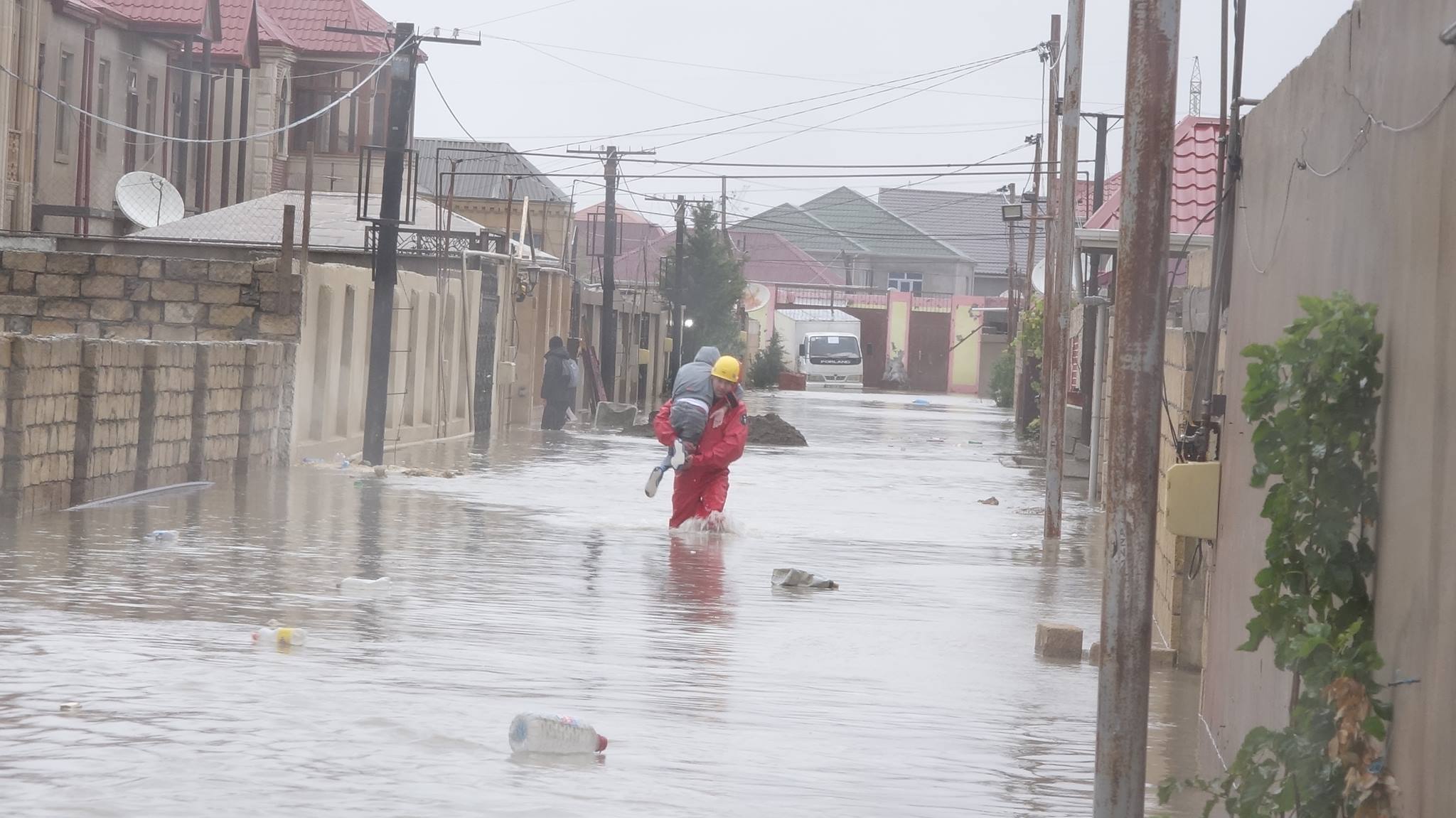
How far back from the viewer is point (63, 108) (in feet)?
103

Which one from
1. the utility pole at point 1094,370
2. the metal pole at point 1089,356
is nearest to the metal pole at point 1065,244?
the utility pole at point 1094,370

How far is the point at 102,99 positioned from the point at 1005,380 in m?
33.1

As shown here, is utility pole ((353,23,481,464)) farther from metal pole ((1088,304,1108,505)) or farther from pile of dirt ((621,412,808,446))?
pile of dirt ((621,412,808,446))

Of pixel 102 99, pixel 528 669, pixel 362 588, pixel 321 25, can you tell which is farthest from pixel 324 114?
pixel 528 669

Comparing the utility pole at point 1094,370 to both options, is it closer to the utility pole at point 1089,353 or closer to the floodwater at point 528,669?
the utility pole at point 1089,353

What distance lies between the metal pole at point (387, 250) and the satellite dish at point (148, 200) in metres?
8.04

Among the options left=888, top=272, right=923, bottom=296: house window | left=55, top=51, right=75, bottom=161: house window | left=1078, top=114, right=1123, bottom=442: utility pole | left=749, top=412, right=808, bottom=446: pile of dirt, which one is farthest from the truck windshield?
left=1078, top=114, right=1123, bottom=442: utility pole

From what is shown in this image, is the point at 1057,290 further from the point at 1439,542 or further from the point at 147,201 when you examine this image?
the point at 147,201

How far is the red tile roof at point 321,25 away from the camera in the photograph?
44.8 metres

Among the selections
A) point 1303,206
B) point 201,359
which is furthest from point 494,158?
point 1303,206

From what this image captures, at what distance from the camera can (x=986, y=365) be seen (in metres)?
74.4

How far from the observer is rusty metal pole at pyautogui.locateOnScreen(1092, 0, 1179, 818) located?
5055 mm

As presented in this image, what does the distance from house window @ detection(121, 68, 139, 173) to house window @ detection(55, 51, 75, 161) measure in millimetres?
2646

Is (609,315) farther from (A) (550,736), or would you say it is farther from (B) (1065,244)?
(A) (550,736)
